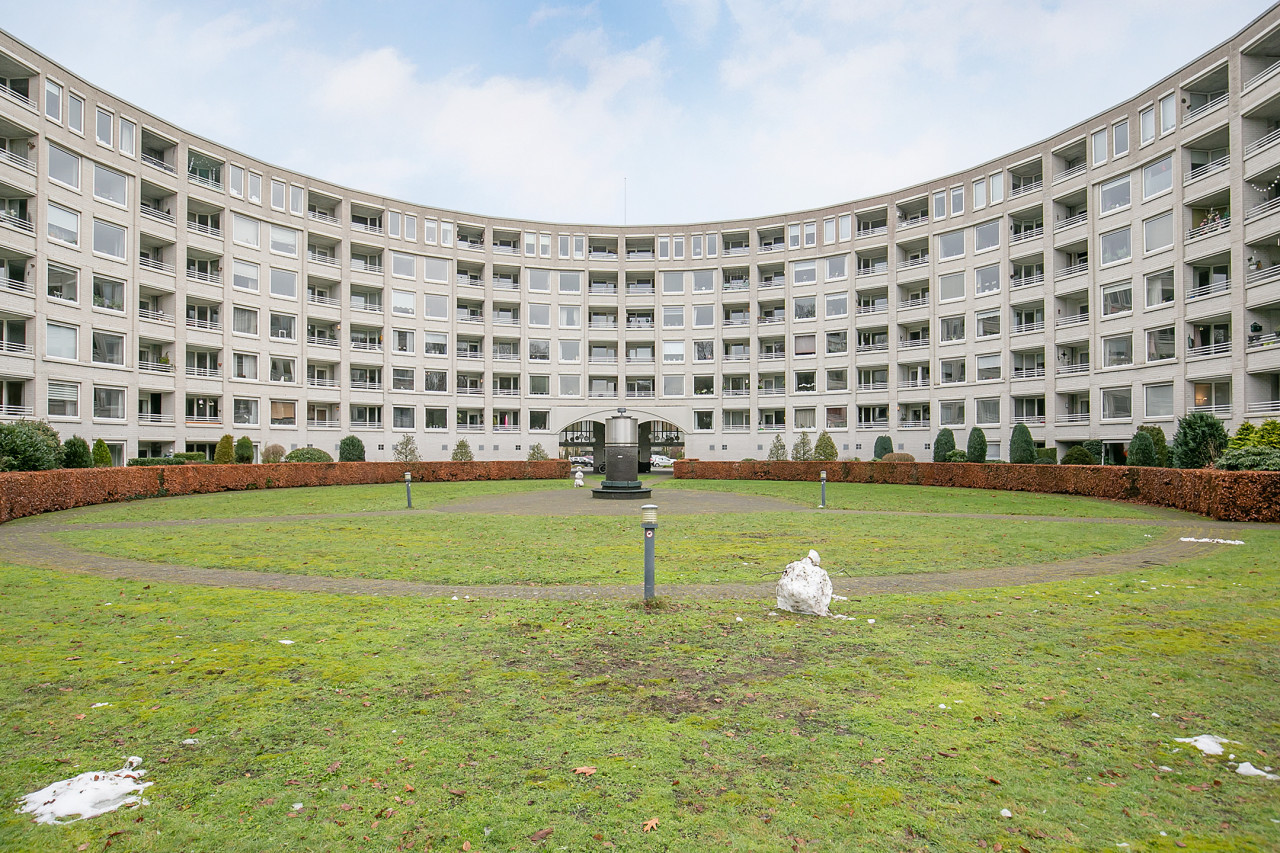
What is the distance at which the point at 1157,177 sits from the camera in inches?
1544

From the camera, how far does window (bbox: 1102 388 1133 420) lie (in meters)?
40.8

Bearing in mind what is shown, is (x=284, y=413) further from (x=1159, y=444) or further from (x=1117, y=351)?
(x=1117, y=351)

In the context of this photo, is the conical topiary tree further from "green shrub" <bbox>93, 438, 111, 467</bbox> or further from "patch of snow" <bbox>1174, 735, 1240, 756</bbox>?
"green shrub" <bbox>93, 438, 111, 467</bbox>

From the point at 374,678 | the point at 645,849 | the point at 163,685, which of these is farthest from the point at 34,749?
the point at 645,849

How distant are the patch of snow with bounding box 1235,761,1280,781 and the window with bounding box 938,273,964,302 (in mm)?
53807

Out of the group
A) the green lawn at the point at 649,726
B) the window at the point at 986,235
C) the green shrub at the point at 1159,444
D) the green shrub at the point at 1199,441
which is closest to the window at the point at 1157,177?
the window at the point at 986,235

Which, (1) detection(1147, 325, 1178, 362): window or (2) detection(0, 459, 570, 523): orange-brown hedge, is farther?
(1) detection(1147, 325, 1178, 362): window

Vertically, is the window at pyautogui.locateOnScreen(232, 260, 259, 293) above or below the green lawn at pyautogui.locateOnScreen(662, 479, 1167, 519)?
above

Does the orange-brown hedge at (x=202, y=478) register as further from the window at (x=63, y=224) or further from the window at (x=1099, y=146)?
the window at (x=1099, y=146)

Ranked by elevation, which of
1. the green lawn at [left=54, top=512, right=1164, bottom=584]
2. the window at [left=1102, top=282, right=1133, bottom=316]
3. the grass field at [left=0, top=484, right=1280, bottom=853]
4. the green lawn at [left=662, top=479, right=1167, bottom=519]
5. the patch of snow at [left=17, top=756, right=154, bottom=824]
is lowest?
the green lawn at [left=662, top=479, right=1167, bottom=519]

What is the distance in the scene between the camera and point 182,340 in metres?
45.9

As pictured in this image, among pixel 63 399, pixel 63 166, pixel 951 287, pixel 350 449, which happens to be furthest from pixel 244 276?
pixel 951 287

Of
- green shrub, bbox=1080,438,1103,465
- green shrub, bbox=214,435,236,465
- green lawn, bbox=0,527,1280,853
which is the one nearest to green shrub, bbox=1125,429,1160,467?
green shrub, bbox=1080,438,1103,465

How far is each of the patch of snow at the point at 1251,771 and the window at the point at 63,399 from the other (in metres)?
48.5
